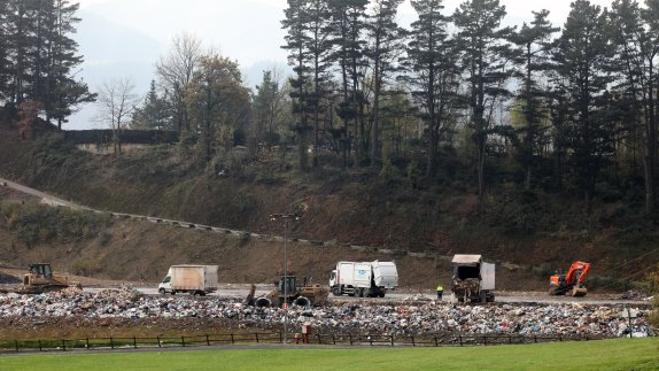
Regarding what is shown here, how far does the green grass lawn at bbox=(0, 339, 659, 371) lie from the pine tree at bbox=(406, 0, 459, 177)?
45886mm

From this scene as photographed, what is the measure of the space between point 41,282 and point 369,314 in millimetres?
26612

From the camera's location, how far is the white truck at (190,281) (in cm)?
6725

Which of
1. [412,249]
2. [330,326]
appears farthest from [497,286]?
[330,326]

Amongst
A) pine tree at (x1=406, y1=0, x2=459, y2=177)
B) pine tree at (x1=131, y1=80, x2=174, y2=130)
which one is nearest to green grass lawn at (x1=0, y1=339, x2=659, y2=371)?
pine tree at (x1=406, y1=0, x2=459, y2=177)

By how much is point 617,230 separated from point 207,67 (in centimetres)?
4921

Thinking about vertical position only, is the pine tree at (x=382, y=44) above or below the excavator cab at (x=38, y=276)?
above

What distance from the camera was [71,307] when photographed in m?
57.9

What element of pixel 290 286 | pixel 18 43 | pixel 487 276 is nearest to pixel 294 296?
pixel 290 286

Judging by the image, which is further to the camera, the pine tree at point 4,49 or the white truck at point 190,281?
the pine tree at point 4,49

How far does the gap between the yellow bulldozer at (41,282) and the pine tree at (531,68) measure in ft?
134

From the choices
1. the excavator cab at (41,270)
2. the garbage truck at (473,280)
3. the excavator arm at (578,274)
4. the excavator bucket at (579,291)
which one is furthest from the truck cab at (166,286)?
the excavator bucket at (579,291)

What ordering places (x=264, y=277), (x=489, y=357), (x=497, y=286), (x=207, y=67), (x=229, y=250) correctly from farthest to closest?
(x=207, y=67) < (x=229, y=250) < (x=264, y=277) < (x=497, y=286) < (x=489, y=357)

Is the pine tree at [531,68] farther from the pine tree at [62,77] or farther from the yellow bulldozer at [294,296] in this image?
the pine tree at [62,77]

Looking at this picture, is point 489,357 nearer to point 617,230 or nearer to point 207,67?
point 617,230
